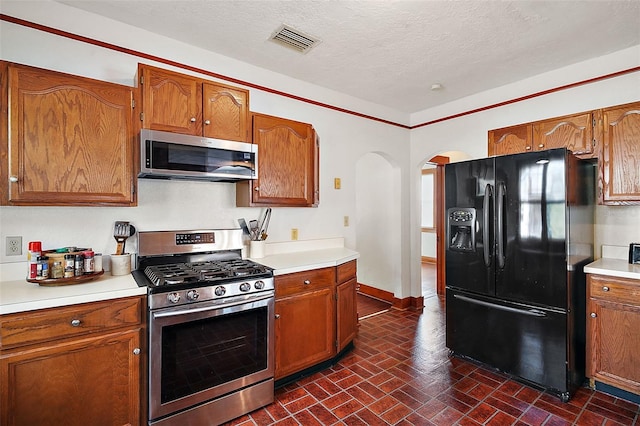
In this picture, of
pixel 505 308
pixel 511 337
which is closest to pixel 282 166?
pixel 505 308

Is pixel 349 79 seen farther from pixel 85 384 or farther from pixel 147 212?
pixel 85 384

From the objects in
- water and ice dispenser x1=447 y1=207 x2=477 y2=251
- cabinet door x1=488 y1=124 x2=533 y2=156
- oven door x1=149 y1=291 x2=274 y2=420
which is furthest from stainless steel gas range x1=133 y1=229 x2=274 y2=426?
cabinet door x1=488 y1=124 x2=533 y2=156

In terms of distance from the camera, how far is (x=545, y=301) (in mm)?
2385

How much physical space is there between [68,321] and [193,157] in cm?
122

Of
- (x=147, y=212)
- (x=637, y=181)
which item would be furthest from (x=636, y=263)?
(x=147, y=212)

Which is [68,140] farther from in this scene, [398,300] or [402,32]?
[398,300]

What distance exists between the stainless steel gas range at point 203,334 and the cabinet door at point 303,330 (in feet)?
0.43

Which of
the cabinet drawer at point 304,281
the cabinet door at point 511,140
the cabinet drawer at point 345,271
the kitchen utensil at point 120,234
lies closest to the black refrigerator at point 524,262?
the cabinet door at point 511,140

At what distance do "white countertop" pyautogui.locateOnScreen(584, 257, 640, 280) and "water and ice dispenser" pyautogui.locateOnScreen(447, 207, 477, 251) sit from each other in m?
0.82

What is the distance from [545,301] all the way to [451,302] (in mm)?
774

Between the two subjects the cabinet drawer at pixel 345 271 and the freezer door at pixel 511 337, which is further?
the cabinet drawer at pixel 345 271

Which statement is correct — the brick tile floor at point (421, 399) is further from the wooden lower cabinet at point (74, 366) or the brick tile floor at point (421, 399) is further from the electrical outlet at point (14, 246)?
the electrical outlet at point (14, 246)

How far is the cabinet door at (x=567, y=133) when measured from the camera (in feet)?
8.70

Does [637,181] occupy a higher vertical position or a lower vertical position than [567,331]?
higher
